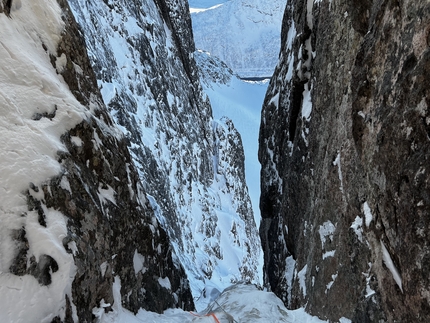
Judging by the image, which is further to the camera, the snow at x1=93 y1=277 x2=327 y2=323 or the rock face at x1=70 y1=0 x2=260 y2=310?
the rock face at x1=70 y1=0 x2=260 y2=310

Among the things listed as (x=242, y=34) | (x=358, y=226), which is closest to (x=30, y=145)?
(x=358, y=226)

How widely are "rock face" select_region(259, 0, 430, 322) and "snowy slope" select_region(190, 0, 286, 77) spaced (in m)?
118

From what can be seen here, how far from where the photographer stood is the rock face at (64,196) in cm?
448

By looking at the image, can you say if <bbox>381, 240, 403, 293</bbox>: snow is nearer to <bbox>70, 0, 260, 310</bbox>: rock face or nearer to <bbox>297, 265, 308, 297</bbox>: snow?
<bbox>297, 265, 308, 297</bbox>: snow

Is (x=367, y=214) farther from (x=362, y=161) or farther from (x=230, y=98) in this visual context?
(x=230, y=98)

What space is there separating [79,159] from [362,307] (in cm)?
485

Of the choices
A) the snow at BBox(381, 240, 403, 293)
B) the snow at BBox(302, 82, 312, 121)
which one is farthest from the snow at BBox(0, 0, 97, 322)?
the snow at BBox(302, 82, 312, 121)

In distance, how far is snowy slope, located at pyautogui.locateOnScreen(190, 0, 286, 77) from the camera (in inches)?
5094

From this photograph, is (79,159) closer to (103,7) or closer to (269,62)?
(103,7)

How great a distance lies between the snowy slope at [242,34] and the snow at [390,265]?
123947 mm

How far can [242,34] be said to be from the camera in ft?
440

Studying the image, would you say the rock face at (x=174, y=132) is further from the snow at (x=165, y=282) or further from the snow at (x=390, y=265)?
the snow at (x=390, y=265)

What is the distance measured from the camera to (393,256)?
15.4 ft

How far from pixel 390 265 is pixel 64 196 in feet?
14.4
